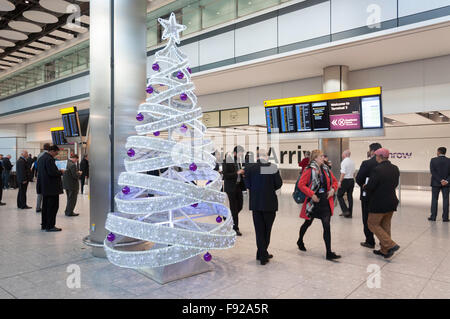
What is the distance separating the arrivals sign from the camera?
8.49 metres

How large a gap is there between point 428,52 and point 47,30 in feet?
48.0

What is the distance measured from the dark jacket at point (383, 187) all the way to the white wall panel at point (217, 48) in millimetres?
6531

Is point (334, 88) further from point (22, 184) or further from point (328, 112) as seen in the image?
point (22, 184)

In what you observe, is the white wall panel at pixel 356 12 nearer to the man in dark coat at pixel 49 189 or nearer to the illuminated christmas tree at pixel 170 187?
the illuminated christmas tree at pixel 170 187

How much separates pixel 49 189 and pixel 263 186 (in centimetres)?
473

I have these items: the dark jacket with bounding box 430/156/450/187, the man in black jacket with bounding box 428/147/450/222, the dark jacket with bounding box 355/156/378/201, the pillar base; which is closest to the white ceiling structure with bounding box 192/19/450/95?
the man in black jacket with bounding box 428/147/450/222

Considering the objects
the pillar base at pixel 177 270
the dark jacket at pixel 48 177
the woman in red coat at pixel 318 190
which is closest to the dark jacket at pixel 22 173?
the dark jacket at pixel 48 177

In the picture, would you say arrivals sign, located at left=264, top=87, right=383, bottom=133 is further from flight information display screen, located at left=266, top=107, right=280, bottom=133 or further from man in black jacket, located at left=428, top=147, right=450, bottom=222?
man in black jacket, located at left=428, top=147, right=450, bottom=222

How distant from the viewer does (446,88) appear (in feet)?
27.3

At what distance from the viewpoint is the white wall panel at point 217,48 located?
1010cm

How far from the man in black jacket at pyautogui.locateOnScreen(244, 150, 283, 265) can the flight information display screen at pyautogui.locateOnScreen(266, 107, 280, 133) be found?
5.55 m
